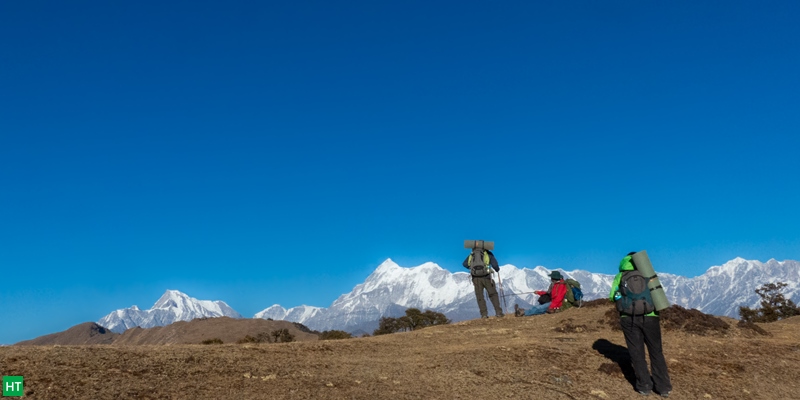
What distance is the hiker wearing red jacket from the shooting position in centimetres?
2306

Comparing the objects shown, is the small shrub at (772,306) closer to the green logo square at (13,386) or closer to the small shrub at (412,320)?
the small shrub at (412,320)

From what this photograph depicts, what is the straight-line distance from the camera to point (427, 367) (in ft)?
41.5

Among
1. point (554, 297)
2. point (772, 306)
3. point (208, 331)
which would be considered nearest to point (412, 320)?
point (554, 297)

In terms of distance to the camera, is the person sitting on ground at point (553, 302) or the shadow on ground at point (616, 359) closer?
the shadow on ground at point (616, 359)

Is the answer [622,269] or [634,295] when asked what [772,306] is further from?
[634,295]

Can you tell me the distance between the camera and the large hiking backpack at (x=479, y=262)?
22.9m

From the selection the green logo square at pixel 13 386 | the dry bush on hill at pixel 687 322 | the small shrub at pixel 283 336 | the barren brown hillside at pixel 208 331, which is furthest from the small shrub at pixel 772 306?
the barren brown hillside at pixel 208 331

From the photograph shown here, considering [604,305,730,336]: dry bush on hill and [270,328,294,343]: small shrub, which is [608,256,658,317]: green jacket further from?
[270,328,294,343]: small shrub

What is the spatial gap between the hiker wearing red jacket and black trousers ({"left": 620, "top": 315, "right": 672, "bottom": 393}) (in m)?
10.6

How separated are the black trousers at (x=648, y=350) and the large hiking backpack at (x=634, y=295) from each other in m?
0.27

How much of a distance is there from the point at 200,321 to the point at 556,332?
88.1 meters

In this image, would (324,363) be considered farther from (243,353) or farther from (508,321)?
(508,321)

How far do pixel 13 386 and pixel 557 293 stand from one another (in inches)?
773

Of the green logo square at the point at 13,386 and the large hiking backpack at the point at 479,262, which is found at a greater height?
the large hiking backpack at the point at 479,262
